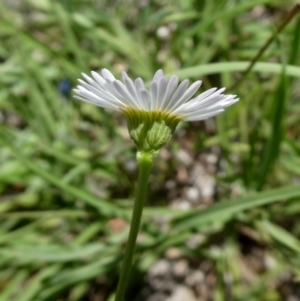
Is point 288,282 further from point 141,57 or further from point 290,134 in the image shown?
point 141,57

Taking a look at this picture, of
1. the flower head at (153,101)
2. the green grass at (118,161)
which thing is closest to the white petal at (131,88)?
the flower head at (153,101)

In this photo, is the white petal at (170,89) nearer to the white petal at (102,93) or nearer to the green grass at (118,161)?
the white petal at (102,93)

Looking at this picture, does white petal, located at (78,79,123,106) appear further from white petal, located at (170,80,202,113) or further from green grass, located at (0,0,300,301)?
green grass, located at (0,0,300,301)

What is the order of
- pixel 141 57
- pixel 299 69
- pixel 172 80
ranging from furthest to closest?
pixel 141 57 → pixel 299 69 → pixel 172 80

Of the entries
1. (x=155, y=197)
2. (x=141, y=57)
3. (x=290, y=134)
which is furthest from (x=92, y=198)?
(x=290, y=134)

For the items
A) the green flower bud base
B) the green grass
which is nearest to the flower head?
the green flower bud base

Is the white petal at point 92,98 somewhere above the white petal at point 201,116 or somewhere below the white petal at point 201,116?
above
